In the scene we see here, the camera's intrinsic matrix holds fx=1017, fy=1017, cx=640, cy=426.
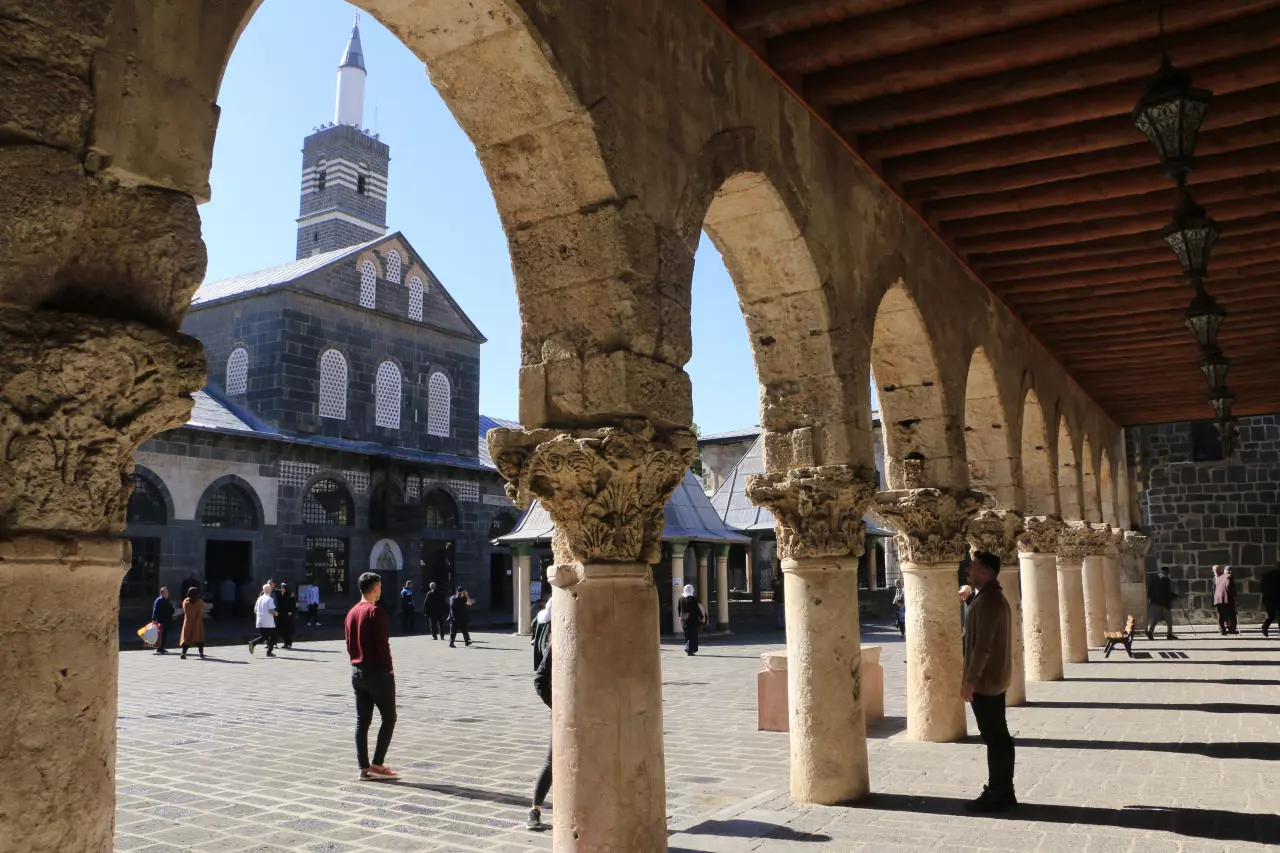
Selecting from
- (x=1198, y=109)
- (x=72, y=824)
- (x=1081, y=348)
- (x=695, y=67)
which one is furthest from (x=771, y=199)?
(x=1081, y=348)

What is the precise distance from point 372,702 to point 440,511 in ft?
74.0

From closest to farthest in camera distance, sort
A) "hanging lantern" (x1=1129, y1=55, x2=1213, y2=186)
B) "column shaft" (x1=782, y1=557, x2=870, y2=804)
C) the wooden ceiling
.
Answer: "hanging lantern" (x1=1129, y1=55, x2=1213, y2=186) < the wooden ceiling < "column shaft" (x1=782, y1=557, x2=870, y2=804)

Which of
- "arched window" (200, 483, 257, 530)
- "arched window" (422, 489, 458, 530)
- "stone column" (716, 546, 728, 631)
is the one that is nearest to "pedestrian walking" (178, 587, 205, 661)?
"arched window" (200, 483, 257, 530)

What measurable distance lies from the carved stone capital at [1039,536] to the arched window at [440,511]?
1934 centimetres

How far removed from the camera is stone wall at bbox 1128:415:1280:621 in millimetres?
22328

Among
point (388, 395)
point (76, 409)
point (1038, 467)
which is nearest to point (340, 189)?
point (388, 395)

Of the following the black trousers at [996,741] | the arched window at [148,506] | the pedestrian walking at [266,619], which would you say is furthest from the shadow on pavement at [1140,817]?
the arched window at [148,506]

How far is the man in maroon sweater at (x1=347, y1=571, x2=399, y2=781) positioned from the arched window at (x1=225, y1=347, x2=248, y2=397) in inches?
833

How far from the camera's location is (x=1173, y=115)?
4.91 m

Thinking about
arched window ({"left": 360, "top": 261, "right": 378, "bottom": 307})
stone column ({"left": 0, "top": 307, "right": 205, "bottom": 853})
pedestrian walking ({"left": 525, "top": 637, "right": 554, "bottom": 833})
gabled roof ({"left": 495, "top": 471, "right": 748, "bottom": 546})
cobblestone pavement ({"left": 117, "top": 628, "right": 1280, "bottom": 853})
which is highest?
arched window ({"left": 360, "top": 261, "right": 378, "bottom": 307})

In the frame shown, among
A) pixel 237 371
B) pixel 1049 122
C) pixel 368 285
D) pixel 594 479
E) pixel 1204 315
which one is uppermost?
pixel 368 285

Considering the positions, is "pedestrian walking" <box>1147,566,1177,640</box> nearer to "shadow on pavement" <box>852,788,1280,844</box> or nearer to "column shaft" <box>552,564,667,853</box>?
"shadow on pavement" <box>852,788,1280,844</box>

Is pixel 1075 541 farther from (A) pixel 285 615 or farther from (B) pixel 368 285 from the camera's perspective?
(B) pixel 368 285

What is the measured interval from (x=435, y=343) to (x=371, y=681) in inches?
966
